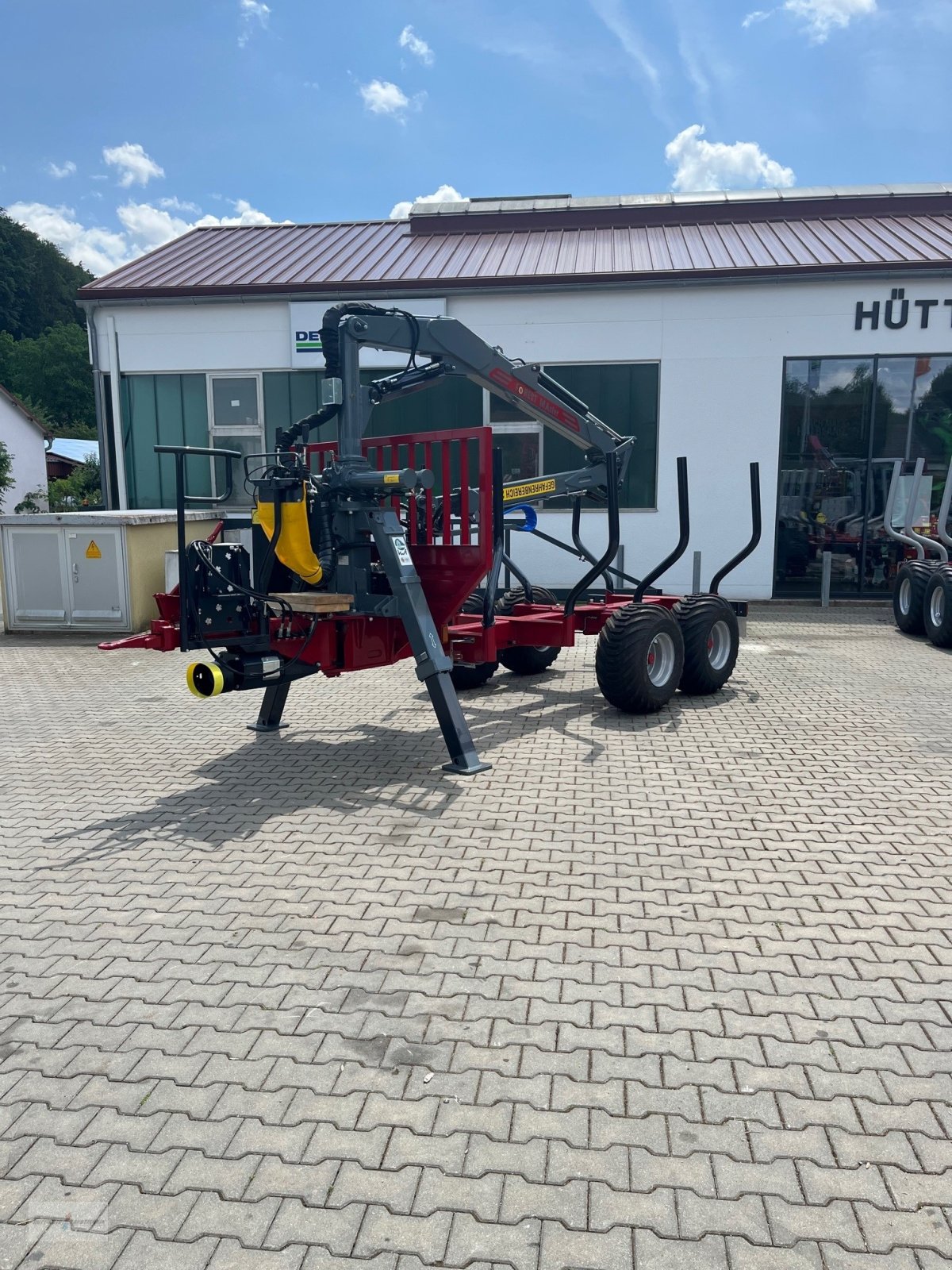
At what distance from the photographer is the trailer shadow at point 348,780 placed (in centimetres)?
530

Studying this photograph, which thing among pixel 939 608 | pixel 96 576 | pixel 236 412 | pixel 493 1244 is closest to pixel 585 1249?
pixel 493 1244

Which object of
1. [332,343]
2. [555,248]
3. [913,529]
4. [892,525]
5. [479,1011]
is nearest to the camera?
[479,1011]

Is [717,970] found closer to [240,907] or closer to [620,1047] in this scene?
[620,1047]

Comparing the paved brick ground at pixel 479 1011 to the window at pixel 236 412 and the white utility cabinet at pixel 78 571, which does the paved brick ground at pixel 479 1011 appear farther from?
the window at pixel 236 412

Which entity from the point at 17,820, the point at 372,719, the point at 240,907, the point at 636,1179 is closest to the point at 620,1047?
the point at 636,1179

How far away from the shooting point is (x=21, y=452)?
4194 cm

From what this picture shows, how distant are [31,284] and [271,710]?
86.6m

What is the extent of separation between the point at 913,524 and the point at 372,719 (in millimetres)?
10323

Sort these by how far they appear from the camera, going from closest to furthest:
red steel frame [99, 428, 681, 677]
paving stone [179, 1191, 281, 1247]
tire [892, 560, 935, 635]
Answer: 1. paving stone [179, 1191, 281, 1247]
2. red steel frame [99, 428, 681, 677]
3. tire [892, 560, 935, 635]

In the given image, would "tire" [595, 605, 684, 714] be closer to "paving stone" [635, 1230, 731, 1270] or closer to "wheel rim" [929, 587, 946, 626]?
"wheel rim" [929, 587, 946, 626]

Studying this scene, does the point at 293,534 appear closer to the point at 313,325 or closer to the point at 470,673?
the point at 470,673

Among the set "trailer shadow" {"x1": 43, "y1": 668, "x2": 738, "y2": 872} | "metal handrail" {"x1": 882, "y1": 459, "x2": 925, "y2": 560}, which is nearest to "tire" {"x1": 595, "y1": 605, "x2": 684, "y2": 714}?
"trailer shadow" {"x1": 43, "y1": 668, "x2": 738, "y2": 872}

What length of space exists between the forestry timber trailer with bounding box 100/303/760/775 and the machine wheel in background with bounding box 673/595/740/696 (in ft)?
0.10

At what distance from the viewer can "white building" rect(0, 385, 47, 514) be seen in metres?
40.7
